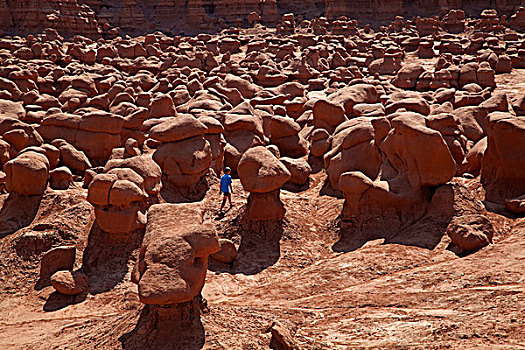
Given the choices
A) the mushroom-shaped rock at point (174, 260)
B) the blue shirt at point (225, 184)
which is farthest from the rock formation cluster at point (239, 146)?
the blue shirt at point (225, 184)

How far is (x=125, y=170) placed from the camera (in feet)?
26.8

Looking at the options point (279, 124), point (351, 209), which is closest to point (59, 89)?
point (279, 124)

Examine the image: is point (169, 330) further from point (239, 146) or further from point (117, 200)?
point (239, 146)

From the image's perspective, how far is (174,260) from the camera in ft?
16.6

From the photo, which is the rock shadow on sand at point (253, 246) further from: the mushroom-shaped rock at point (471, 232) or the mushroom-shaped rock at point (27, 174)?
the mushroom-shaped rock at point (27, 174)

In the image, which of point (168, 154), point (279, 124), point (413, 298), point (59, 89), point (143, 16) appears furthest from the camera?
point (143, 16)

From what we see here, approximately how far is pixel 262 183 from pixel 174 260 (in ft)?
10.4

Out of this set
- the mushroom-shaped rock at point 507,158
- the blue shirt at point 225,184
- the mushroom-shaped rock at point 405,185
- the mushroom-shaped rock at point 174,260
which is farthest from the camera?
the blue shirt at point 225,184

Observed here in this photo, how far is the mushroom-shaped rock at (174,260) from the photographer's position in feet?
16.1

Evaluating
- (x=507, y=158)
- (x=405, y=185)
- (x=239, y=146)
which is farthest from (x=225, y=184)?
(x=507, y=158)

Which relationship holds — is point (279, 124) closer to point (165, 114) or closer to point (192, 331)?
point (165, 114)

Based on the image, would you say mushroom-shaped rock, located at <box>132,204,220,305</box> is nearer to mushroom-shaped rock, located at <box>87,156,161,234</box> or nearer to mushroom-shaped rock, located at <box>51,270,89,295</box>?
mushroom-shaped rock, located at <box>51,270,89,295</box>

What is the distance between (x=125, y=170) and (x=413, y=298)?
181 inches

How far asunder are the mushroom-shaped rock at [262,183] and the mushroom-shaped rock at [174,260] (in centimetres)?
254
